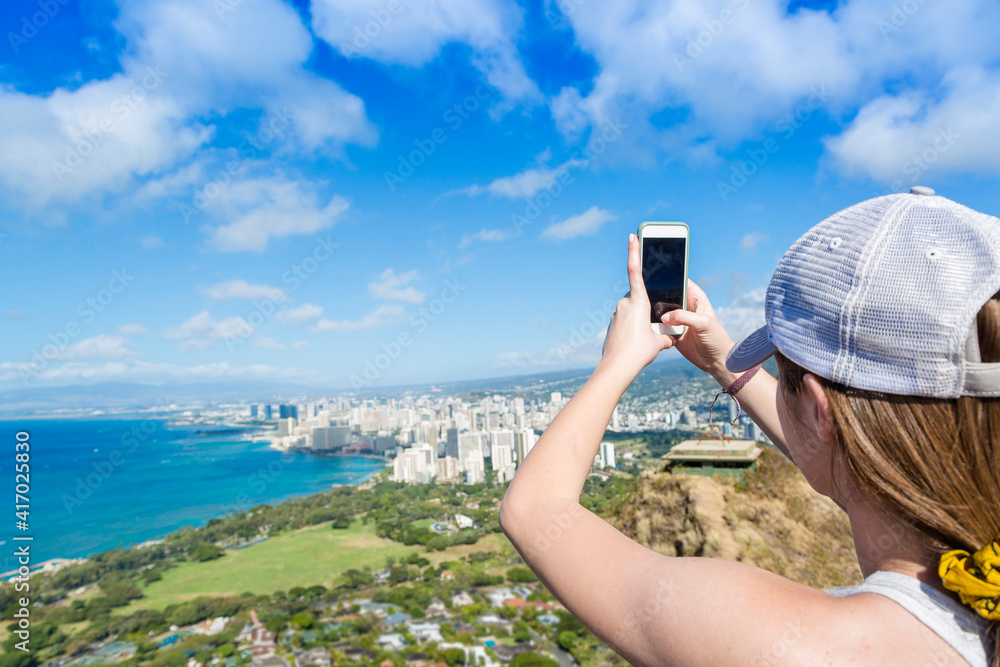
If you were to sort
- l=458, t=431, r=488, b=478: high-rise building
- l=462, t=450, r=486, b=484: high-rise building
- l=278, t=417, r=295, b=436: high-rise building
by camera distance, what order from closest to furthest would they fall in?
l=462, t=450, r=486, b=484: high-rise building → l=458, t=431, r=488, b=478: high-rise building → l=278, t=417, r=295, b=436: high-rise building

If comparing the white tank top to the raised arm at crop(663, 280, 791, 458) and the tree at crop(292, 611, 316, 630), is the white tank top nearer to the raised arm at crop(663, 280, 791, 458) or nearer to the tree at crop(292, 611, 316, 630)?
the raised arm at crop(663, 280, 791, 458)

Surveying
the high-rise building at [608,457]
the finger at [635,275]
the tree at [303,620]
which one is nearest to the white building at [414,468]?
the high-rise building at [608,457]

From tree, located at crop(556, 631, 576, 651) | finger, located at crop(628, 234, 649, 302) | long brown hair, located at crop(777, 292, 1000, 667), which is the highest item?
finger, located at crop(628, 234, 649, 302)

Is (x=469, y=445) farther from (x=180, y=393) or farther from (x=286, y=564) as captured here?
(x=180, y=393)

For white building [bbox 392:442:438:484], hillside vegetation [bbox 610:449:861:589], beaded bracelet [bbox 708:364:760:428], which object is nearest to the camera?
beaded bracelet [bbox 708:364:760:428]

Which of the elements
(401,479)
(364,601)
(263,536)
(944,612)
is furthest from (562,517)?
(401,479)

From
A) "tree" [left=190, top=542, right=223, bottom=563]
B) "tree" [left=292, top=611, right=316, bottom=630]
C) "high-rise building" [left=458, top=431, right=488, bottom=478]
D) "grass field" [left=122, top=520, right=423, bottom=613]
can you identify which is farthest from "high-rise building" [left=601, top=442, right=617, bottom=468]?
"tree" [left=190, top=542, right=223, bottom=563]

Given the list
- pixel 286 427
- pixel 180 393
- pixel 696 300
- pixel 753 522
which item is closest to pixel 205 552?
pixel 753 522
